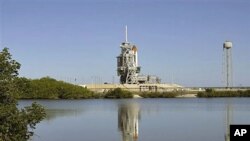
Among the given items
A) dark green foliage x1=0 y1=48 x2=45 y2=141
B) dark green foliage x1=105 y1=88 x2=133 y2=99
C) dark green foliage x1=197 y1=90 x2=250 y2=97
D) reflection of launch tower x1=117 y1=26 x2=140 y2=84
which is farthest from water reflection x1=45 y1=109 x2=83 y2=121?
reflection of launch tower x1=117 y1=26 x2=140 y2=84

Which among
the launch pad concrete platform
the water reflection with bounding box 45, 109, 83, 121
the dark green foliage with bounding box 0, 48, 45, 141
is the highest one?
the launch pad concrete platform

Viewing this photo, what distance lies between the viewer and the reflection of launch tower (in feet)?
634

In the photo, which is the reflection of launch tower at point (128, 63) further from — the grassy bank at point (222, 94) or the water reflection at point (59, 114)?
the water reflection at point (59, 114)

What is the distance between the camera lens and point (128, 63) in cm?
19388

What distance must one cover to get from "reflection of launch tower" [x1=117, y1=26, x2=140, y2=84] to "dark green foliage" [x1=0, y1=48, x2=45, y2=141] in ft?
564

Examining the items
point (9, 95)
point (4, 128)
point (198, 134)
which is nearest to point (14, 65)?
point (9, 95)

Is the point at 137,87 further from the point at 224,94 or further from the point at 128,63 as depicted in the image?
the point at 224,94

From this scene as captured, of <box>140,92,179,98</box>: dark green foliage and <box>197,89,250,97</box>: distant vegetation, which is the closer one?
<box>197,89,250,97</box>: distant vegetation

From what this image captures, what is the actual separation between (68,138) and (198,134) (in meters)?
10.3

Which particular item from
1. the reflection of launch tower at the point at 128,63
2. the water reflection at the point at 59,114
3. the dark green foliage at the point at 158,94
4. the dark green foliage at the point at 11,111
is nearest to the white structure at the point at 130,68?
the reflection of launch tower at the point at 128,63

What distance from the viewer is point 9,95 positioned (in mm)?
20281

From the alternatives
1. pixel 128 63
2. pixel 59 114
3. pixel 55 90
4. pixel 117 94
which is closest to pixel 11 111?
pixel 59 114

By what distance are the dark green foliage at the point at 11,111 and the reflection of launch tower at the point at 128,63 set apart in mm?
171967

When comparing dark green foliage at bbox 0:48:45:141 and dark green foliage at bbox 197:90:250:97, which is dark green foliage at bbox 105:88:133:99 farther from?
dark green foliage at bbox 0:48:45:141
